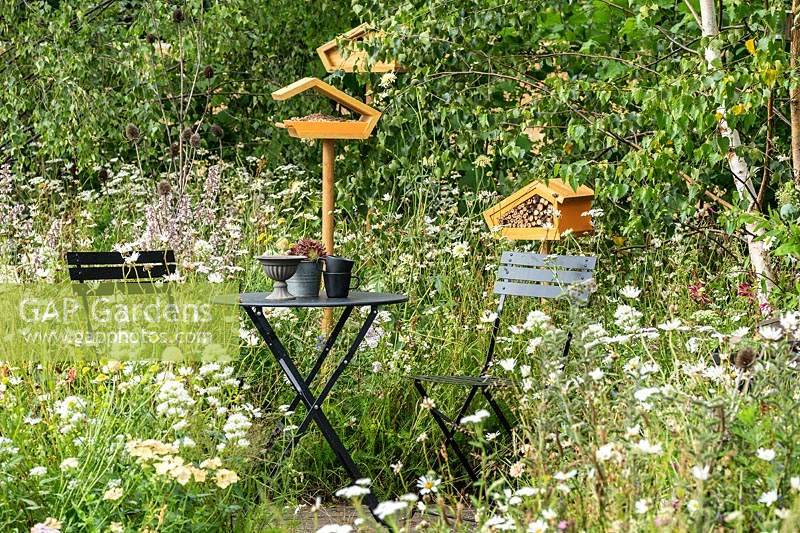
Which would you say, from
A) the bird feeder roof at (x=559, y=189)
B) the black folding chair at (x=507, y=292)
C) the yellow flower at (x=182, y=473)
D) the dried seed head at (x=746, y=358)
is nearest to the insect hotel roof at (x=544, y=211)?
the bird feeder roof at (x=559, y=189)

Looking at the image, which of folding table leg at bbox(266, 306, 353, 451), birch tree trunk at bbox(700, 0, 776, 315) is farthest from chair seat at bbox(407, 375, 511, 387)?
birch tree trunk at bbox(700, 0, 776, 315)

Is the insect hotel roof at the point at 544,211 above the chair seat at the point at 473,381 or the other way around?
above

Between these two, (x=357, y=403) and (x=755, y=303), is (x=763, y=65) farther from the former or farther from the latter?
(x=357, y=403)

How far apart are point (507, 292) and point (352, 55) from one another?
254 centimetres

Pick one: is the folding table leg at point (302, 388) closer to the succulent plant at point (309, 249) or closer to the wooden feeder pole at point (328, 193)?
the succulent plant at point (309, 249)

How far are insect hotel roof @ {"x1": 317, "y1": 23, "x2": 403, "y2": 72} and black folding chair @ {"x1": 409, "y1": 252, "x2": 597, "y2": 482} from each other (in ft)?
5.28

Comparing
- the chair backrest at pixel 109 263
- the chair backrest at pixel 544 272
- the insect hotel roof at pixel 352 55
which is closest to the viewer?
the chair backrest at pixel 544 272

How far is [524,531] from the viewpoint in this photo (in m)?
2.72

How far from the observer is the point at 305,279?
4398 millimetres

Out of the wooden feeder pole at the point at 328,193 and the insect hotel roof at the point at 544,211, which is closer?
the wooden feeder pole at the point at 328,193

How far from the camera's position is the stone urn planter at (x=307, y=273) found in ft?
14.4

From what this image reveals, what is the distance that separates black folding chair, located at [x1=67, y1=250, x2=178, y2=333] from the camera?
4.89 meters

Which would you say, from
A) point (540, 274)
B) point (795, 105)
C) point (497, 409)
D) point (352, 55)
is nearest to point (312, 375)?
point (497, 409)

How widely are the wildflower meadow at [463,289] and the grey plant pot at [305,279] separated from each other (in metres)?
0.09
